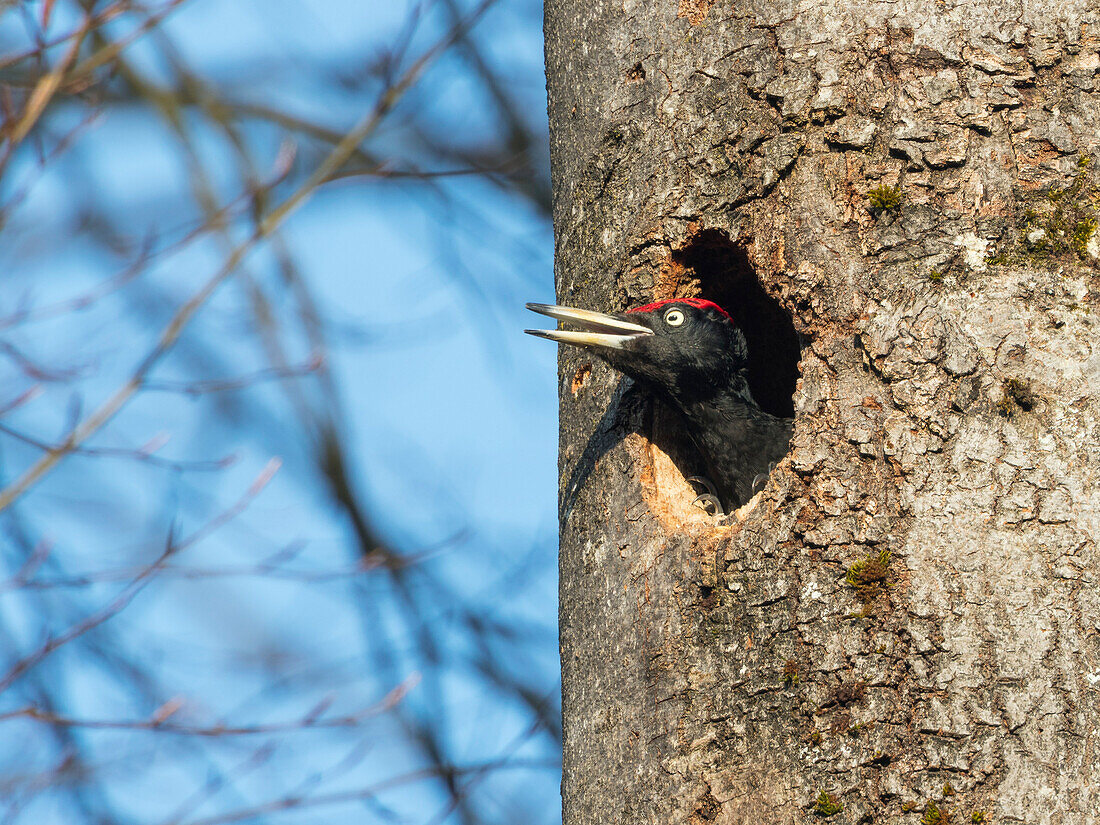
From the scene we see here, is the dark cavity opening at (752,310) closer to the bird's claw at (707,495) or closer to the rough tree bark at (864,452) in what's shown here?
the rough tree bark at (864,452)

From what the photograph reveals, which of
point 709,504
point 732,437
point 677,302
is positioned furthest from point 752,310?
point 677,302

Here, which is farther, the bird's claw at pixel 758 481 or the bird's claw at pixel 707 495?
the bird's claw at pixel 758 481

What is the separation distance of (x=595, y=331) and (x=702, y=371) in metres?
0.66

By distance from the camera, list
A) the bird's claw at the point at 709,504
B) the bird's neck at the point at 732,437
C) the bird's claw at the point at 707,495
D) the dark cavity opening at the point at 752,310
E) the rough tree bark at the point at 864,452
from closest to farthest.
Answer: the rough tree bark at the point at 864,452 < the dark cavity opening at the point at 752,310 < the bird's claw at the point at 709,504 < the bird's claw at the point at 707,495 < the bird's neck at the point at 732,437

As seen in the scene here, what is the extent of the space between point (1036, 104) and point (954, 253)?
37cm

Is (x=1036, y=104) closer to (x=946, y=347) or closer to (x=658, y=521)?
(x=946, y=347)

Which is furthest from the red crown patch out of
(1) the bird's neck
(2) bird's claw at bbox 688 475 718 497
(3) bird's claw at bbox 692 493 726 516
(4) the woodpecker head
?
(2) bird's claw at bbox 688 475 718 497

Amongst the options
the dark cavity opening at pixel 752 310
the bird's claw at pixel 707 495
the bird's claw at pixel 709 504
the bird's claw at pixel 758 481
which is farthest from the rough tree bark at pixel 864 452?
the bird's claw at pixel 758 481

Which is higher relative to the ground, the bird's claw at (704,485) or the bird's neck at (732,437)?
the bird's neck at (732,437)

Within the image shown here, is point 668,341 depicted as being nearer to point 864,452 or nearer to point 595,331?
point 595,331

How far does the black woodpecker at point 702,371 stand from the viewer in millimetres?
2787

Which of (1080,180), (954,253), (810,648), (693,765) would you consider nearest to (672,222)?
(954,253)

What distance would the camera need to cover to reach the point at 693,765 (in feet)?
7.02

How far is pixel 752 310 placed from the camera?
384cm
